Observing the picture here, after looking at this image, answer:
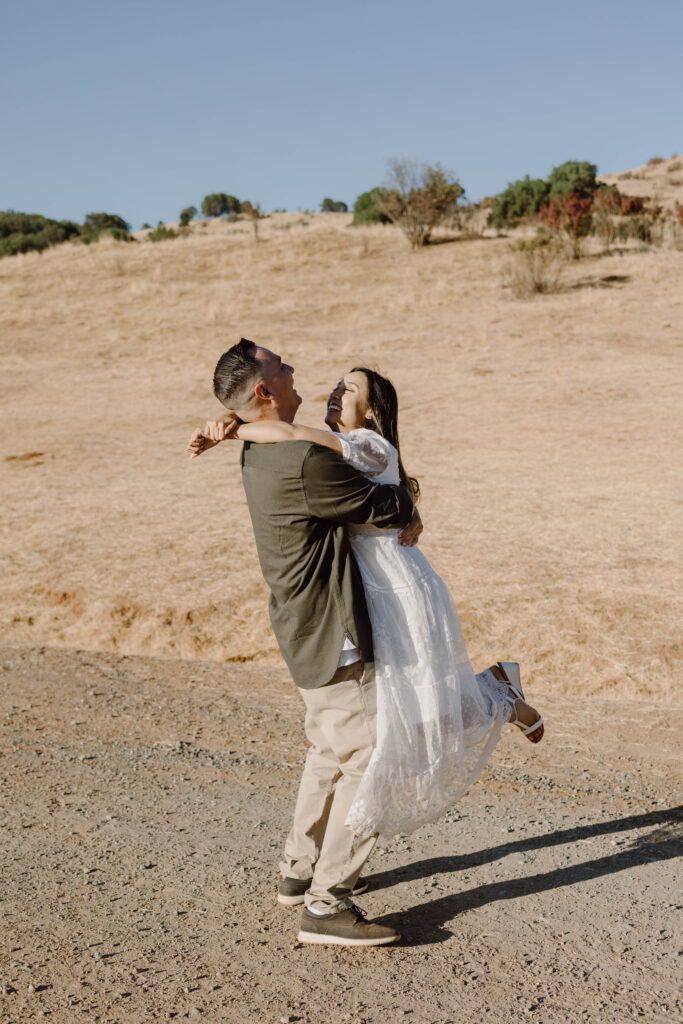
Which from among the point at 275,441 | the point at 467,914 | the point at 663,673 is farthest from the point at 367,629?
the point at 663,673

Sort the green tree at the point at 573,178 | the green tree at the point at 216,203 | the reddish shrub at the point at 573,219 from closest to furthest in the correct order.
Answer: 1. the reddish shrub at the point at 573,219
2. the green tree at the point at 573,178
3. the green tree at the point at 216,203

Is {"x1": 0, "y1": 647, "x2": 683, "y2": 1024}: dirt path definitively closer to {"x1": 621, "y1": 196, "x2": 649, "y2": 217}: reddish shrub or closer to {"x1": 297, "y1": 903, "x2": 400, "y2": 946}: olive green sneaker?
{"x1": 297, "y1": 903, "x2": 400, "y2": 946}: olive green sneaker

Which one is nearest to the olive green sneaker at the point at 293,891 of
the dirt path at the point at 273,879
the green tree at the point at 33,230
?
the dirt path at the point at 273,879

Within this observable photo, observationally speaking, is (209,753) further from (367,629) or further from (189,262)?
(189,262)

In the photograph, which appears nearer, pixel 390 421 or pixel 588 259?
pixel 390 421

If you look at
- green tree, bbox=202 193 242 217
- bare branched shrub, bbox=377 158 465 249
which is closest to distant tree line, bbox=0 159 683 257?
bare branched shrub, bbox=377 158 465 249

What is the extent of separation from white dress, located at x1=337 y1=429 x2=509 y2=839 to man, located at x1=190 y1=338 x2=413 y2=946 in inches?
2.6

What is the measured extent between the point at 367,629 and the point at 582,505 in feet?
25.7

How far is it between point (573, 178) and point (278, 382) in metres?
39.4

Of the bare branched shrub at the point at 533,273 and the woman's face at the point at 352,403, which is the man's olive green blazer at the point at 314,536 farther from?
the bare branched shrub at the point at 533,273

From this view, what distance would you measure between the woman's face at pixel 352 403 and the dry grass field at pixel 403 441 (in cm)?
423

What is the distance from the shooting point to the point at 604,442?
13.1 metres

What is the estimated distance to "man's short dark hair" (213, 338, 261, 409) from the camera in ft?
10.6

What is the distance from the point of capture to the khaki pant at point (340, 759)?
10.5ft
